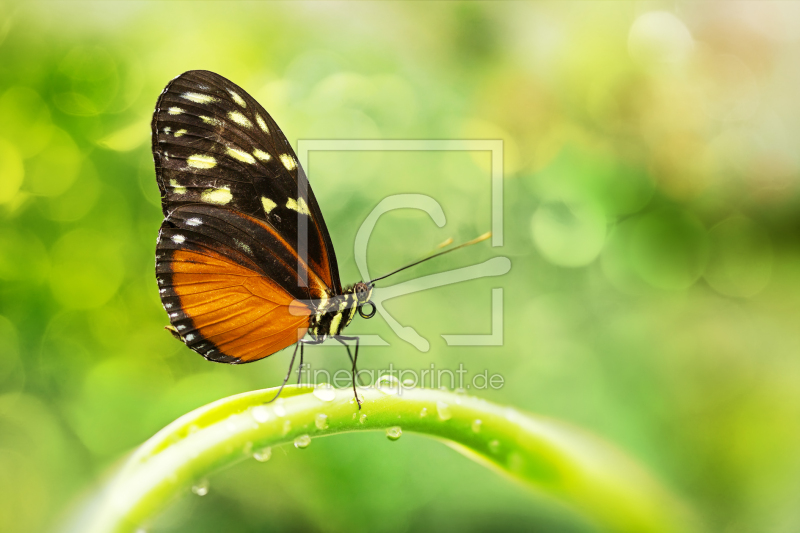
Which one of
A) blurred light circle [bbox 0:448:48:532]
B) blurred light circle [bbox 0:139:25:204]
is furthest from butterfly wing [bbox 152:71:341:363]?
blurred light circle [bbox 0:139:25:204]

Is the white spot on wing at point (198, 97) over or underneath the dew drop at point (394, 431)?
over

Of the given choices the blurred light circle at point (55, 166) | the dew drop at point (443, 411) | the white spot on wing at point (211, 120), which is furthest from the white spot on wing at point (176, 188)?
the blurred light circle at point (55, 166)

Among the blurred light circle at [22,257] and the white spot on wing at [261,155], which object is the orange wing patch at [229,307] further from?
the blurred light circle at [22,257]

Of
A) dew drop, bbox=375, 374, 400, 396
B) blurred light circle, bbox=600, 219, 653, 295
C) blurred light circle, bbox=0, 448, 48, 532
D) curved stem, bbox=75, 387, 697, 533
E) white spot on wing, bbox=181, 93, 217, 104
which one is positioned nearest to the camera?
curved stem, bbox=75, 387, 697, 533

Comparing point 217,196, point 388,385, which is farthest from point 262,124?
point 388,385

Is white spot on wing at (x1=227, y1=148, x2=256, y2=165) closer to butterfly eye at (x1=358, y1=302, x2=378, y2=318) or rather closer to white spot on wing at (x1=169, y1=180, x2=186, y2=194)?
white spot on wing at (x1=169, y1=180, x2=186, y2=194)

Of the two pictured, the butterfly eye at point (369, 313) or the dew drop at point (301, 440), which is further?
the butterfly eye at point (369, 313)
